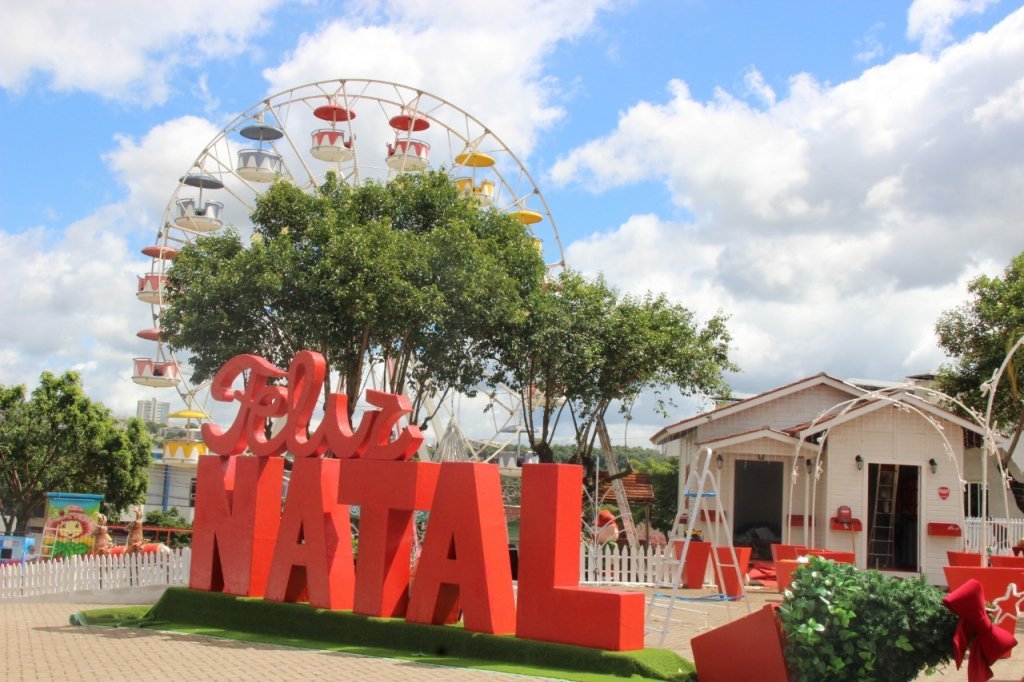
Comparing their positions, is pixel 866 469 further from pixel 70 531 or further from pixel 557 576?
pixel 70 531

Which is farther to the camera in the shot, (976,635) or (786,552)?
(786,552)

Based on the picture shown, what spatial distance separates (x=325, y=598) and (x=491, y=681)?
11.6 feet

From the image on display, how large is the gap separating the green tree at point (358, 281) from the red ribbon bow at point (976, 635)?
12990mm

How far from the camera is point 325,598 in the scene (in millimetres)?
12320

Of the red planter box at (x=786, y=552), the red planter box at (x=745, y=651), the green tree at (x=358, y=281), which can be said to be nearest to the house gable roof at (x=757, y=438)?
the red planter box at (x=786, y=552)

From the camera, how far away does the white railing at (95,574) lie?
17.4 metres

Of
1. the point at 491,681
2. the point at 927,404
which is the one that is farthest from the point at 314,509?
the point at 927,404

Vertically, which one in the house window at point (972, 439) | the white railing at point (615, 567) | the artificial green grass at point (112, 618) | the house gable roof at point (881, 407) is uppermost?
the house gable roof at point (881, 407)

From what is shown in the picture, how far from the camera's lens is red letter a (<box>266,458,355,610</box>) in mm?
12414

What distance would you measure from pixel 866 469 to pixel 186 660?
53.9 feet

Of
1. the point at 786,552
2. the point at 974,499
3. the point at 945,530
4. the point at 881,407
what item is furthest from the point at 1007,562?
the point at 974,499

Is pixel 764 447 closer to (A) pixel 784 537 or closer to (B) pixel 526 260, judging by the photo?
(A) pixel 784 537

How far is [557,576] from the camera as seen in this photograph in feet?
33.7

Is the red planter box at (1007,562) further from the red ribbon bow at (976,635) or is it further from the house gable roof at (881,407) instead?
the red ribbon bow at (976,635)
